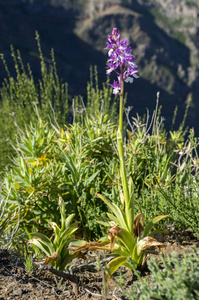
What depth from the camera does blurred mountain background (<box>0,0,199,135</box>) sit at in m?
66.5

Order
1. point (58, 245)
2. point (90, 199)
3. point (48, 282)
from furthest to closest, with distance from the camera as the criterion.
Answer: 1. point (90, 199)
2. point (58, 245)
3. point (48, 282)

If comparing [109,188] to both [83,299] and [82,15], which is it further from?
[82,15]

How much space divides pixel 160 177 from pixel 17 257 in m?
1.30

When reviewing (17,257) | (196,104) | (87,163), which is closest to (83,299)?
(17,257)

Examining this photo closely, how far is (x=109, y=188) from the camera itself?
2.51 meters

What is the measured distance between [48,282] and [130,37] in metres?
70.4

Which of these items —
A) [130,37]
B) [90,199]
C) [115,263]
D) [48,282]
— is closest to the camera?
[115,263]

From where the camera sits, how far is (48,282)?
1.59 metres

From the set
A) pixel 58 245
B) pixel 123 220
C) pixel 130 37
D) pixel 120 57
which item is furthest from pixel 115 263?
pixel 130 37

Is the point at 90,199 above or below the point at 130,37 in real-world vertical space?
below

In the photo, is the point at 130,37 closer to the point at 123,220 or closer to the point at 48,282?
the point at 123,220

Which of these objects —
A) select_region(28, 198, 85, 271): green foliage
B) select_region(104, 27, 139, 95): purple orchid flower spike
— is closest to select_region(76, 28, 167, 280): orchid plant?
select_region(104, 27, 139, 95): purple orchid flower spike

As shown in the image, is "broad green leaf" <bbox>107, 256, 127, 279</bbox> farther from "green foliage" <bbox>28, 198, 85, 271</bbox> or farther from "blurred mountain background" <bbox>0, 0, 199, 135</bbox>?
"blurred mountain background" <bbox>0, 0, 199, 135</bbox>

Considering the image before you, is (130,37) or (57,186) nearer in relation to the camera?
(57,186)
